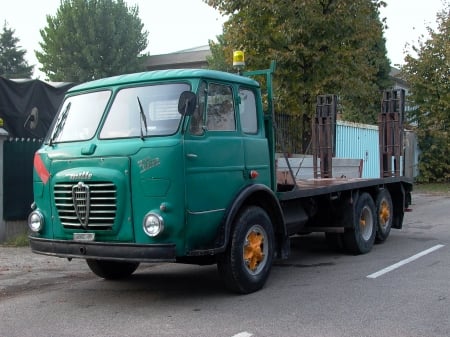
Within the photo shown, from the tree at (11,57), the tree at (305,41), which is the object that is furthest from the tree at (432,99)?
the tree at (11,57)

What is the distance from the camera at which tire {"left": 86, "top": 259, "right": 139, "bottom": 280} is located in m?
7.75

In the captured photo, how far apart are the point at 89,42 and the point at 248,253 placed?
35.8 m

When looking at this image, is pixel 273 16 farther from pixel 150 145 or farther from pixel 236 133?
pixel 150 145

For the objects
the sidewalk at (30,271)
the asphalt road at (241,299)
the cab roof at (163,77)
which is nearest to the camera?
the asphalt road at (241,299)

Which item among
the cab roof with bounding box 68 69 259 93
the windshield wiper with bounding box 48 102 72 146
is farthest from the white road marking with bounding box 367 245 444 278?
the windshield wiper with bounding box 48 102 72 146

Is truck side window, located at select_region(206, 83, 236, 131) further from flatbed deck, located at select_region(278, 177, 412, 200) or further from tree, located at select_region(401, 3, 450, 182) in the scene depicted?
tree, located at select_region(401, 3, 450, 182)

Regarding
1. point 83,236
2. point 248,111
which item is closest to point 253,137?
point 248,111

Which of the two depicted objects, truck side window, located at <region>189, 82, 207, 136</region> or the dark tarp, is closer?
truck side window, located at <region>189, 82, 207, 136</region>

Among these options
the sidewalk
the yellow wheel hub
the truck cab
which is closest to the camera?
the truck cab

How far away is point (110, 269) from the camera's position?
785cm

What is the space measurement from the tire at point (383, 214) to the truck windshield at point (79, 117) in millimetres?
5408

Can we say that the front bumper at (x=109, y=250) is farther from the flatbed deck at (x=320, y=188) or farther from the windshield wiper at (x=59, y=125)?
the flatbed deck at (x=320, y=188)

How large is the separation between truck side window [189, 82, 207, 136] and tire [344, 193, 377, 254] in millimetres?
3789

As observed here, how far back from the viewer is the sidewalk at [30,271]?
7.82m
